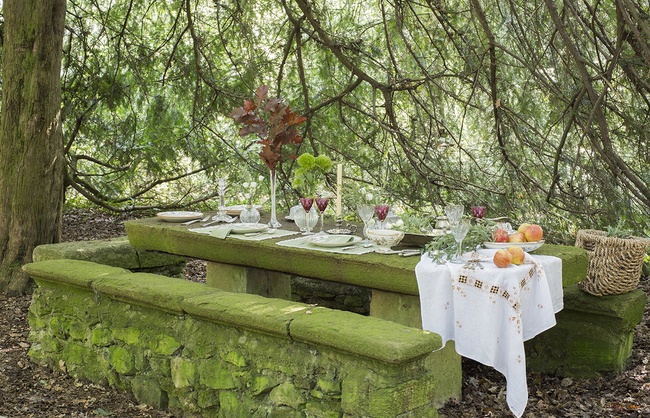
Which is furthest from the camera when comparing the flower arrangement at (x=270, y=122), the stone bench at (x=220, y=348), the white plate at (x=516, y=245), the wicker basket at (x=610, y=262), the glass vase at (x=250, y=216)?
the glass vase at (x=250, y=216)

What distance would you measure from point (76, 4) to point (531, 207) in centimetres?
453

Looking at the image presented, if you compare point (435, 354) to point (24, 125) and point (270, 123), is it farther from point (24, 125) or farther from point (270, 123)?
point (24, 125)

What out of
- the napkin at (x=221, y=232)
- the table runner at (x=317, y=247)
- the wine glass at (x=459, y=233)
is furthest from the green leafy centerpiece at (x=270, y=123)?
the wine glass at (x=459, y=233)

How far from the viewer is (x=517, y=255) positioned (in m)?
3.41

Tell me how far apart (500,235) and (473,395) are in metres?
0.85

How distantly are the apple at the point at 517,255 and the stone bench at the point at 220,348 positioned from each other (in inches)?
28.1

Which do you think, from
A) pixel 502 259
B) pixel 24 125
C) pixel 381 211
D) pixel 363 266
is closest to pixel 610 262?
pixel 502 259

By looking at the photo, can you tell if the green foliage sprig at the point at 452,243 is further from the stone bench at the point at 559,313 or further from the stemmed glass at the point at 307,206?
the stemmed glass at the point at 307,206

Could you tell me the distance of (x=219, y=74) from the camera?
7.52m

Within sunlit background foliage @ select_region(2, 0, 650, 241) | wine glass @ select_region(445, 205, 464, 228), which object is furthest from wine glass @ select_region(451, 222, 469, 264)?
sunlit background foliage @ select_region(2, 0, 650, 241)

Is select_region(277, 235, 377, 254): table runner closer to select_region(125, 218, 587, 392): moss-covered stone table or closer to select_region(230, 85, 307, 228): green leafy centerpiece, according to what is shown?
select_region(125, 218, 587, 392): moss-covered stone table

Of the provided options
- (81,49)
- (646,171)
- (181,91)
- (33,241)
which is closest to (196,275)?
(33,241)

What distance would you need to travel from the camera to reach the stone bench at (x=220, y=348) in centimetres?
281

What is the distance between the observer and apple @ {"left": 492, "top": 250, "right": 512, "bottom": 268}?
3328mm
